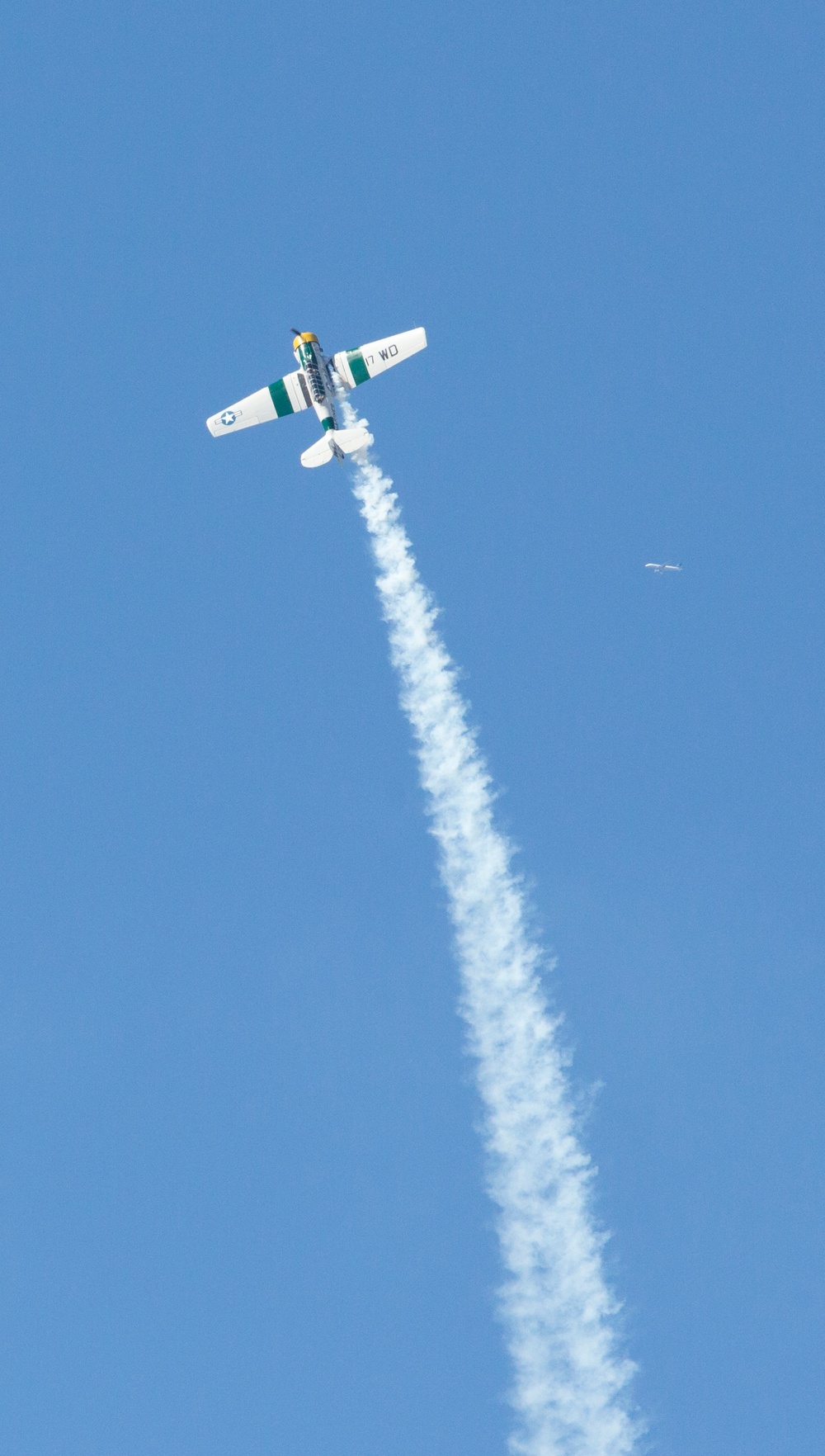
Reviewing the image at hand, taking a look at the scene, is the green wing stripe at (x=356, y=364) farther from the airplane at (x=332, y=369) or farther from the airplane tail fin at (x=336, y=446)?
the airplane tail fin at (x=336, y=446)

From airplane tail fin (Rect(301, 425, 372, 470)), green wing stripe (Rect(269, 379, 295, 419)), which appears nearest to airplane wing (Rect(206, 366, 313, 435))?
green wing stripe (Rect(269, 379, 295, 419))

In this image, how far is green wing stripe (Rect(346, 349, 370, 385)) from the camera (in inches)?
3228

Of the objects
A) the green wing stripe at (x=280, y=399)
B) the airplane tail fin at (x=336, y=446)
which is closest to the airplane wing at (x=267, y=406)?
the green wing stripe at (x=280, y=399)

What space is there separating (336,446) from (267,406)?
23.5 ft

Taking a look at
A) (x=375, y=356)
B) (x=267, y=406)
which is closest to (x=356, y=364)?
(x=375, y=356)

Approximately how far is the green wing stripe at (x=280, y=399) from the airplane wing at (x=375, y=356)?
281cm

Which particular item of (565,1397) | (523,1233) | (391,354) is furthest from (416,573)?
(565,1397)

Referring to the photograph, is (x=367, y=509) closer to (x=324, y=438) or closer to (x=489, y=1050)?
(x=324, y=438)

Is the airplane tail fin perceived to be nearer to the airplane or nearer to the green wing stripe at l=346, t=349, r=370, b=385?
the airplane

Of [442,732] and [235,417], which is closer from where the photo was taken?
[442,732]

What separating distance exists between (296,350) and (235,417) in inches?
187

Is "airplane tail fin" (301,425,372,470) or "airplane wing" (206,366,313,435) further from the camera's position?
"airplane wing" (206,366,313,435)

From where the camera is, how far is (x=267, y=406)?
8444 cm

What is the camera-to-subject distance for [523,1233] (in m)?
72.3
